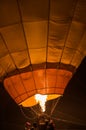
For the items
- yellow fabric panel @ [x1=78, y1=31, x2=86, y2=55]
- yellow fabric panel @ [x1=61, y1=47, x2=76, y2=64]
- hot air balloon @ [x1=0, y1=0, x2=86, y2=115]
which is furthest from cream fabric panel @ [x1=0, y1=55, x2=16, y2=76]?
yellow fabric panel @ [x1=78, y1=31, x2=86, y2=55]

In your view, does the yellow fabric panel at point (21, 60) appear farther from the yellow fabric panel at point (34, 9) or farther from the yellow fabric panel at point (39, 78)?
the yellow fabric panel at point (34, 9)

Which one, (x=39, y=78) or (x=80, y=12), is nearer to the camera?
(x=80, y=12)

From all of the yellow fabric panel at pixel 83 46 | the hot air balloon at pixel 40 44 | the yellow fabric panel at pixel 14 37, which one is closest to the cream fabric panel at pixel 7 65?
the hot air balloon at pixel 40 44

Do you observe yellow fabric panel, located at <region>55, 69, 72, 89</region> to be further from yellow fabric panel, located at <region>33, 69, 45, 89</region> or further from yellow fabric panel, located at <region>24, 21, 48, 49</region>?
yellow fabric panel, located at <region>24, 21, 48, 49</region>

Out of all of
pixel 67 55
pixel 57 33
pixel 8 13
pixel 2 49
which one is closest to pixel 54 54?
pixel 67 55

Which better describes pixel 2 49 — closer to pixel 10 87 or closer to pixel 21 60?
pixel 21 60

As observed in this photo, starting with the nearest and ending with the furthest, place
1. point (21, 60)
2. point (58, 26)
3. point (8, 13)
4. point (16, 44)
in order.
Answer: point (8, 13) < point (58, 26) < point (16, 44) < point (21, 60)

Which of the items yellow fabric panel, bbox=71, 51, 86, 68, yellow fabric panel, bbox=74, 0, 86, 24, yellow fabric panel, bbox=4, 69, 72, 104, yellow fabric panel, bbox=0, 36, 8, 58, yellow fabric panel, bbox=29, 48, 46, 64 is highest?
yellow fabric panel, bbox=74, 0, 86, 24

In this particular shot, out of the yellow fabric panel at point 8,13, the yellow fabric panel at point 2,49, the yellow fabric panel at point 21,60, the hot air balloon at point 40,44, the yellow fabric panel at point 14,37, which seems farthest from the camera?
the yellow fabric panel at point 21,60

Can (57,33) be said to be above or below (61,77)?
above
